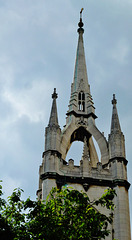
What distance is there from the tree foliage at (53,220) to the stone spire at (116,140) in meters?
13.5

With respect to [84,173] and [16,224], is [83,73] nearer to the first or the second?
[84,173]

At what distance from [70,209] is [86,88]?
23476 millimetres

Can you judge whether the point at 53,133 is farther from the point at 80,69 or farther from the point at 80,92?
the point at 80,69

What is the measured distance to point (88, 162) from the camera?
33.0 metres

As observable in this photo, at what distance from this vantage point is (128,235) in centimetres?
2898

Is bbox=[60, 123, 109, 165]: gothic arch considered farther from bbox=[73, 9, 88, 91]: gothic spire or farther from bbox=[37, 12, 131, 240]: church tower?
bbox=[73, 9, 88, 91]: gothic spire

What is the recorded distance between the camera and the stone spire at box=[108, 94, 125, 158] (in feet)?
110

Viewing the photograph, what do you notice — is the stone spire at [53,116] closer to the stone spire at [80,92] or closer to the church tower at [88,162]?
the church tower at [88,162]

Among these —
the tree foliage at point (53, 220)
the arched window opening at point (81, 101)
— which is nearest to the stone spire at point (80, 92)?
the arched window opening at point (81, 101)

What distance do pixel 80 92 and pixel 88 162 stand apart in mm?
10330

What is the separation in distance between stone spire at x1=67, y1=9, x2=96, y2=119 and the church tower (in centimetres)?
11

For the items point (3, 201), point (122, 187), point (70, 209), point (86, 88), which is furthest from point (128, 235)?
point (86, 88)

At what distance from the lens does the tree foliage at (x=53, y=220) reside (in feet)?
59.6

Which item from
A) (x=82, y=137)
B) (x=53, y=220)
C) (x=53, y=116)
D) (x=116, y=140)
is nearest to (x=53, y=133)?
(x=53, y=116)
